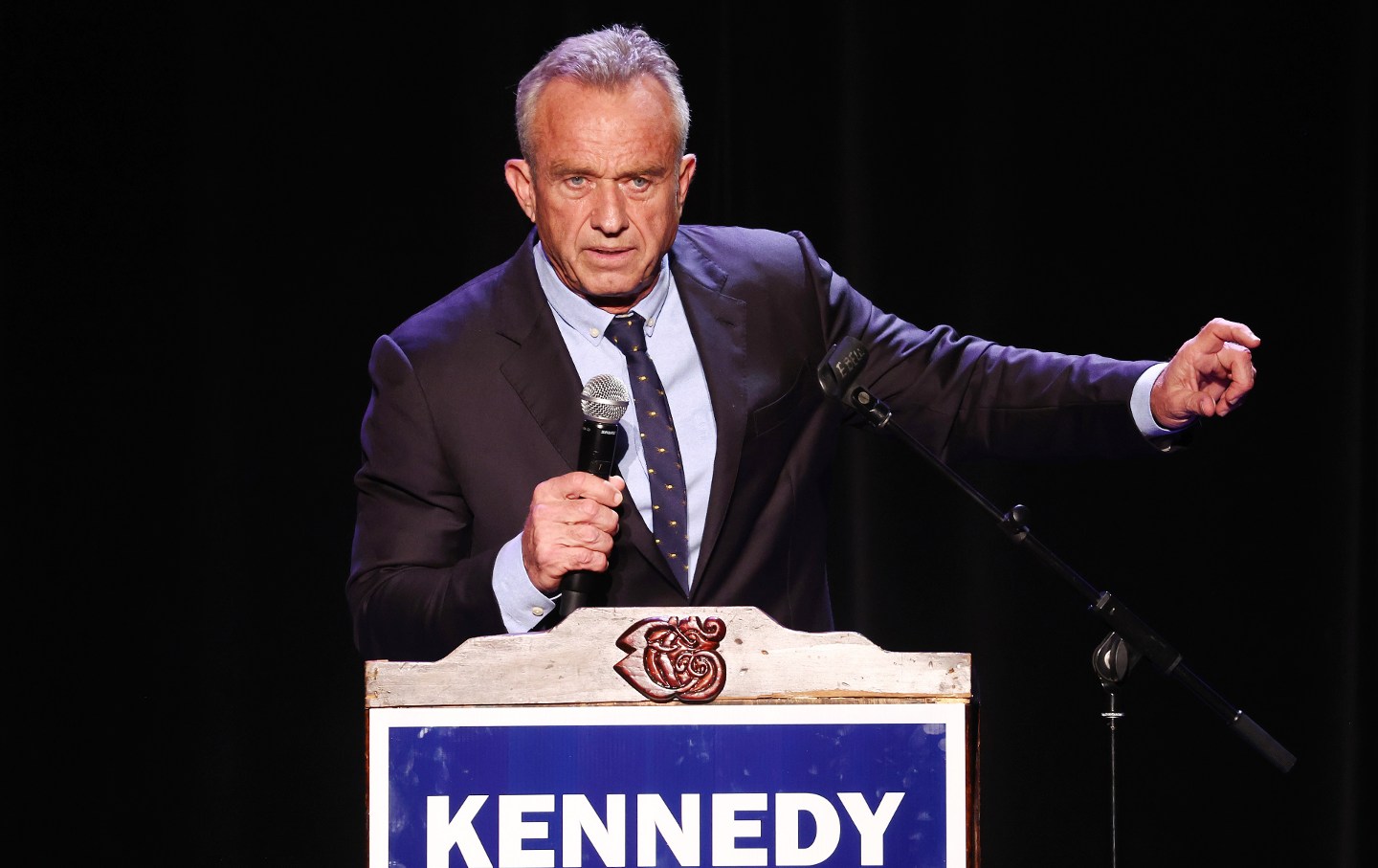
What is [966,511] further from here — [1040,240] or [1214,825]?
[1214,825]

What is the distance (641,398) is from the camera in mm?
1881

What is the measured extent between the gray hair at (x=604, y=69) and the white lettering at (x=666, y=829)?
81cm

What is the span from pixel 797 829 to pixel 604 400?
0.45 m

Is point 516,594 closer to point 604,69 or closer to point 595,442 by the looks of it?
point 595,442

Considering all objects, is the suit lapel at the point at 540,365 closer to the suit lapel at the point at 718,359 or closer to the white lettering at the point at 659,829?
the suit lapel at the point at 718,359

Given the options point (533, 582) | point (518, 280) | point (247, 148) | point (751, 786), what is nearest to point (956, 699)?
point (751, 786)

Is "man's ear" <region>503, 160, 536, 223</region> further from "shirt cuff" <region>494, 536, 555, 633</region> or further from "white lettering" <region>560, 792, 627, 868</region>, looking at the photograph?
"white lettering" <region>560, 792, 627, 868</region>

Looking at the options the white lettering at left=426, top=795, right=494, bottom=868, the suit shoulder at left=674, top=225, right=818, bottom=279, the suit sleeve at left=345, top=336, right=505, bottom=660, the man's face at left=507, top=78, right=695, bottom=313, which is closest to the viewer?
the white lettering at left=426, top=795, right=494, bottom=868

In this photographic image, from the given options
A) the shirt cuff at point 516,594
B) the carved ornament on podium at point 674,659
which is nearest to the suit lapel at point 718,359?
the shirt cuff at point 516,594

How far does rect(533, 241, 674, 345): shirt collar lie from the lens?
194 cm

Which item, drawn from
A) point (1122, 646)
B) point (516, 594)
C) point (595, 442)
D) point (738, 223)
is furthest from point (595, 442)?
point (738, 223)

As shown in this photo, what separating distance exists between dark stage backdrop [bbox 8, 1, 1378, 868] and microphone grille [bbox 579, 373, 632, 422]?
1.33 metres

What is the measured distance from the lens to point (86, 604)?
2.87 meters

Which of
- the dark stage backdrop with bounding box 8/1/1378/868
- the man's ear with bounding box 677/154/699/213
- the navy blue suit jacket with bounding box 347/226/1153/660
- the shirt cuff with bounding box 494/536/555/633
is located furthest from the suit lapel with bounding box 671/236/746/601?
the dark stage backdrop with bounding box 8/1/1378/868
